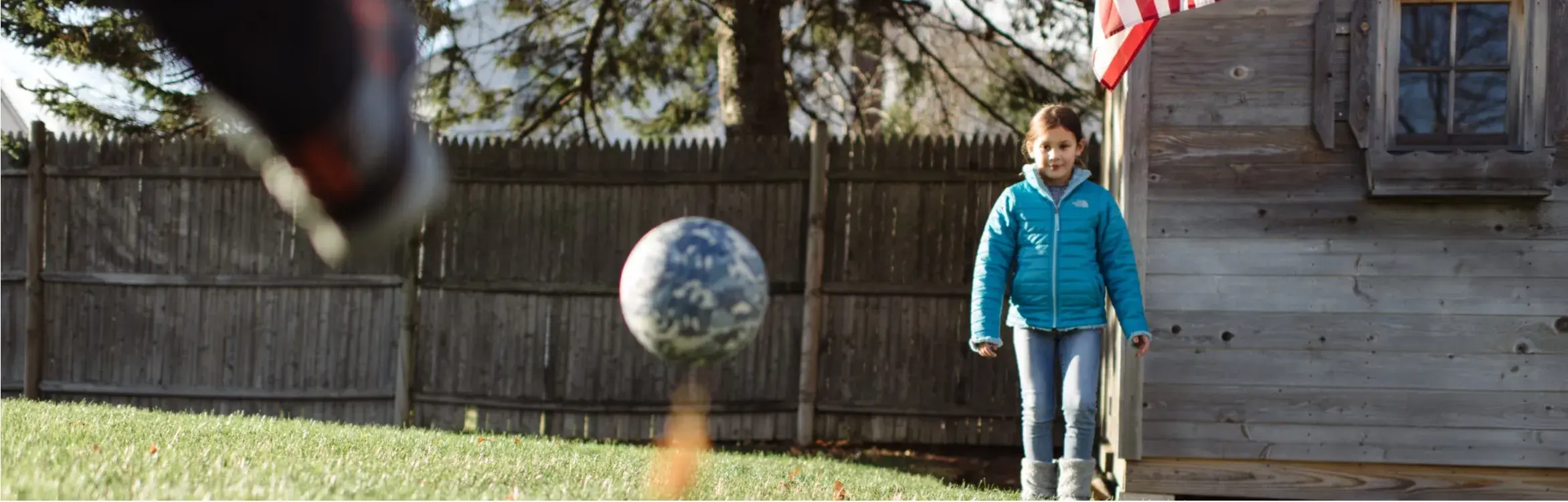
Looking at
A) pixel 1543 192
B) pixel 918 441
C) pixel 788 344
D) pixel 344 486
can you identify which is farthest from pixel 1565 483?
pixel 344 486

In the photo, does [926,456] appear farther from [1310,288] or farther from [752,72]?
[752,72]

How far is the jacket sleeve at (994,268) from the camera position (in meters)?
4.80

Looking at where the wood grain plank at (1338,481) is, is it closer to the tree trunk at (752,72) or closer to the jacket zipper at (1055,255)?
the jacket zipper at (1055,255)

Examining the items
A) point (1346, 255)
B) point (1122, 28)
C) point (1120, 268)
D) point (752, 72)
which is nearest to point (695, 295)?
point (1120, 268)

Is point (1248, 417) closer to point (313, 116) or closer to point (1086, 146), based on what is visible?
point (1086, 146)

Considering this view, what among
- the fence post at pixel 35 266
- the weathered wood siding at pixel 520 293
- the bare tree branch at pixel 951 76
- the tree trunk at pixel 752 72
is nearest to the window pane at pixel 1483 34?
the weathered wood siding at pixel 520 293

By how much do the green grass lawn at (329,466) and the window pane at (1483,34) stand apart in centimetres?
290

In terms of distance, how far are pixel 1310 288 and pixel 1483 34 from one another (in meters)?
1.38

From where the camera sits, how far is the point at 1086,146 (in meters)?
7.26

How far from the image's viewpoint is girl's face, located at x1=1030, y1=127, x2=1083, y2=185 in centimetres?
489

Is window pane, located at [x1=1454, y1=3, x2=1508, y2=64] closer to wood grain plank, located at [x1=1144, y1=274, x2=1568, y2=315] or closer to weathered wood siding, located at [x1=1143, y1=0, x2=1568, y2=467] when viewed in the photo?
weathered wood siding, located at [x1=1143, y1=0, x2=1568, y2=467]

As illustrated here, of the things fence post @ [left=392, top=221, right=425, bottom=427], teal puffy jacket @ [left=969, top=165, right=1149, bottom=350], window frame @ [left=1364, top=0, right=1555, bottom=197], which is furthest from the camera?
fence post @ [left=392, top=221, right=425, bottom=427]

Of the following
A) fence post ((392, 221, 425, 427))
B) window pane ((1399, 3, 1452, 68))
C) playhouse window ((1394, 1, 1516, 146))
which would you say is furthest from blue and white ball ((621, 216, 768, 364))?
fence post ((392, 221, 425, 427))

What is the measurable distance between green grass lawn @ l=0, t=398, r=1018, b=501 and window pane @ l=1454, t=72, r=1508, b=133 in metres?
2.67
